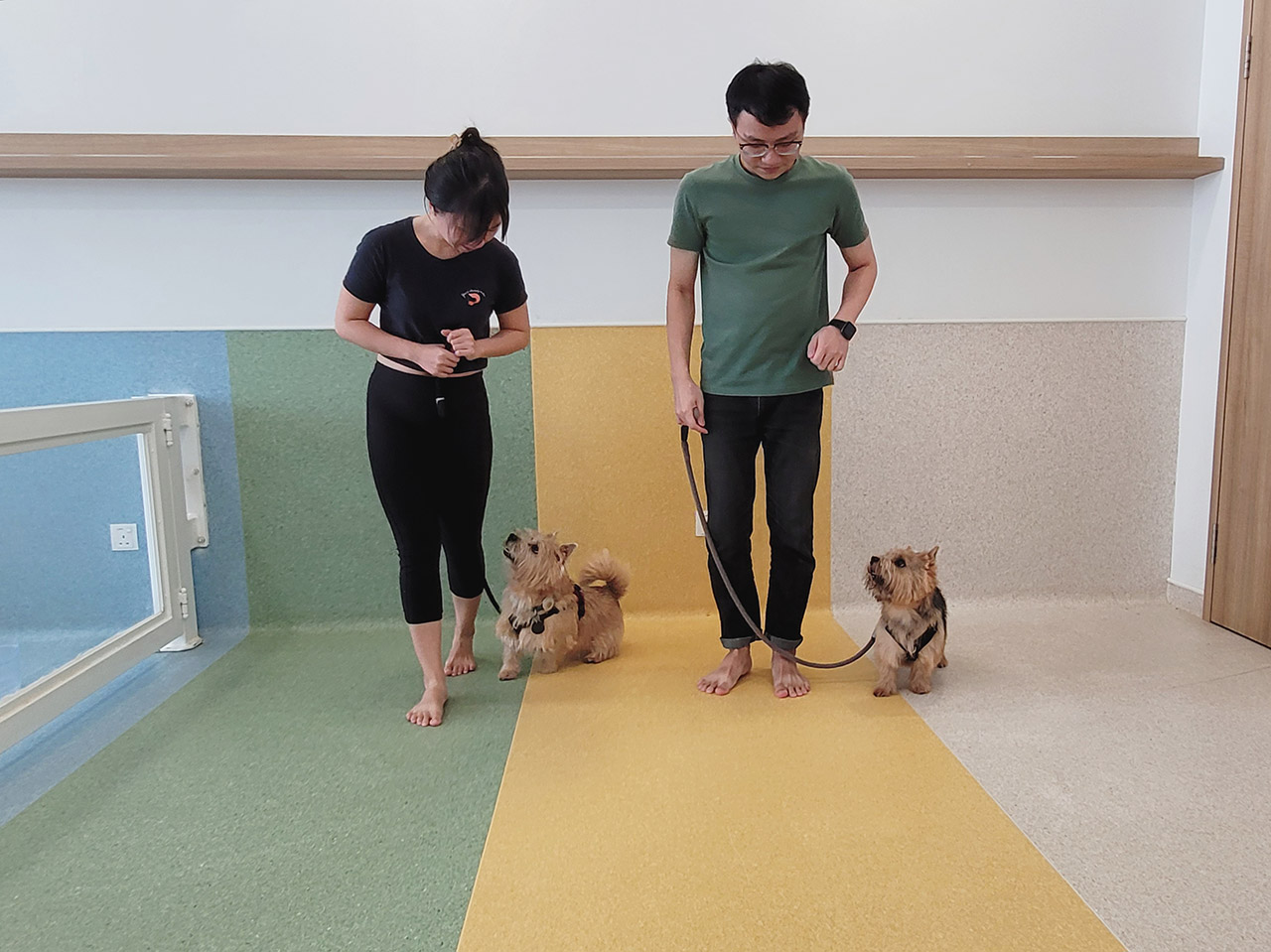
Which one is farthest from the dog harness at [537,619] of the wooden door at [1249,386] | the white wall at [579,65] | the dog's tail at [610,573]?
the wooden door at [1249,386]

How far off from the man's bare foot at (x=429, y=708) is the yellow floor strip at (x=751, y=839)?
0.20 metres

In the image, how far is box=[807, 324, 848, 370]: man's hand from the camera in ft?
5.95

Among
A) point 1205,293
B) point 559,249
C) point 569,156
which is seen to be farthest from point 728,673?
point 1205,293

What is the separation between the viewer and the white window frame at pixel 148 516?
5.84ft

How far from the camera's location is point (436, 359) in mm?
1668

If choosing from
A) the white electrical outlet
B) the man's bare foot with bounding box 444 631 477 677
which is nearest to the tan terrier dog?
the man's bare foot with bounding box 444 631 477 677

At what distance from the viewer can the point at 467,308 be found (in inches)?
70.1

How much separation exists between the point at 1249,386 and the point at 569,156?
81.8 inches

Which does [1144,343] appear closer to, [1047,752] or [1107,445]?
[1107,445]

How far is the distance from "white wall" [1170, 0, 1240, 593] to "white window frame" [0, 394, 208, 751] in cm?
314

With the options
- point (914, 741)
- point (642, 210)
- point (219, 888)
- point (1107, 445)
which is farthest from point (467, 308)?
point (1107, 445)

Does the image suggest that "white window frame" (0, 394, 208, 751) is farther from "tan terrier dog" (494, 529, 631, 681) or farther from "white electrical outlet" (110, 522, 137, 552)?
"tan terrier dog" (494, 529, 631, 681)

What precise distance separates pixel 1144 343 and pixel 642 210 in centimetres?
168

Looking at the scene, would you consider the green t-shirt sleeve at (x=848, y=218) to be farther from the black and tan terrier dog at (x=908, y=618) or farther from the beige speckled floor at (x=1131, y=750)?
the beige speckled floor at (x=1131, y=750)
